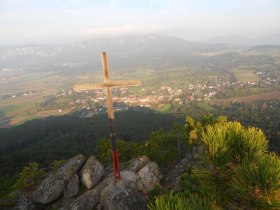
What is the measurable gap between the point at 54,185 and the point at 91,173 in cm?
273

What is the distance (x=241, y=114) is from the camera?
3720 inches

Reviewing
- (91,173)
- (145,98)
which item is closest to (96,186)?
(91,173)

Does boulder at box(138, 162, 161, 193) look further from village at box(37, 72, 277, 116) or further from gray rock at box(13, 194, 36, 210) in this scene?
village at box(37, 72, 277, 116)

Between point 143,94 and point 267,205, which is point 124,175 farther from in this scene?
point 143,94

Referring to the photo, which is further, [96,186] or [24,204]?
[24,204]

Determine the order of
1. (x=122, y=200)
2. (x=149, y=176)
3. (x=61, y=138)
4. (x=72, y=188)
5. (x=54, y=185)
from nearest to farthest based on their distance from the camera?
(x=122, y=200) → (x=149, y=176) → (x=72, y=188) → (x=54, y=185) → (x=61, y=138)

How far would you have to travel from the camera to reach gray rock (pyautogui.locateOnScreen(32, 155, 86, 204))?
18.6 metres

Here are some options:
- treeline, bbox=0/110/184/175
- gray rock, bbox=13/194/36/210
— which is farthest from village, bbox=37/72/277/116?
gray rock, bbox=13/194/36/210

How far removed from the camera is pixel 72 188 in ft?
61.3

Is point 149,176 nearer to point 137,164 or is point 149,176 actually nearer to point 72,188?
point 137,164

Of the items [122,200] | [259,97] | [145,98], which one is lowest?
[145,98]

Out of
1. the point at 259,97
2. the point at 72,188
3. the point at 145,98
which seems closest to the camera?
the point at 72,188

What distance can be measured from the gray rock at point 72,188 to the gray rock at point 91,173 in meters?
0.51

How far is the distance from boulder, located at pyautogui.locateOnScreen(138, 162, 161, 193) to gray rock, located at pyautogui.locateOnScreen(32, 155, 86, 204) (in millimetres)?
5147
